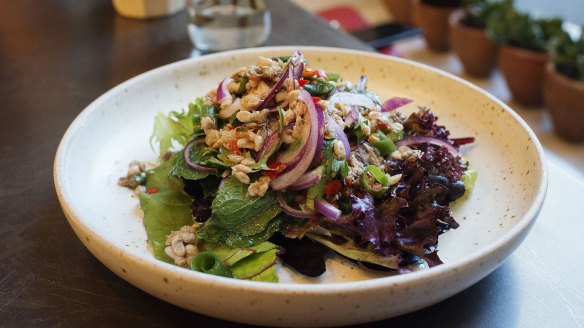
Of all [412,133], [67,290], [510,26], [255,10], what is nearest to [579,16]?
[510,26]

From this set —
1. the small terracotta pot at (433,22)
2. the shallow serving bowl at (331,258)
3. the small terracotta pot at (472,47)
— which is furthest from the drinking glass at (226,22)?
the small terracotta pot at (433,22)

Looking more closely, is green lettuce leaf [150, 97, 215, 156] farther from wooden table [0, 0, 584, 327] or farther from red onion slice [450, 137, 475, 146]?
red onion slice [450, 137, 475, 146]

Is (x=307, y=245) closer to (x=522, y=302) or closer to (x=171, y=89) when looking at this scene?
(x=522, y=302)

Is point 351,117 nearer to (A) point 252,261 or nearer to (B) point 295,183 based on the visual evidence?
(B) point 295,183

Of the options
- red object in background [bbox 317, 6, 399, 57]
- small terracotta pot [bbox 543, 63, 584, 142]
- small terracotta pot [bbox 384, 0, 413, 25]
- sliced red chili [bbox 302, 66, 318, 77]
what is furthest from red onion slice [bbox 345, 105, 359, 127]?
small terracotta pot [bbox 384, 0, 413, 25]

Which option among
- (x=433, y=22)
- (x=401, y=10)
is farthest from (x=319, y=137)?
(x=401, y=10)

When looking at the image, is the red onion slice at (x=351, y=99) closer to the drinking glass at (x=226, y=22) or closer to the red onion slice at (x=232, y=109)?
the red onion slice at (x=232, y=109)
